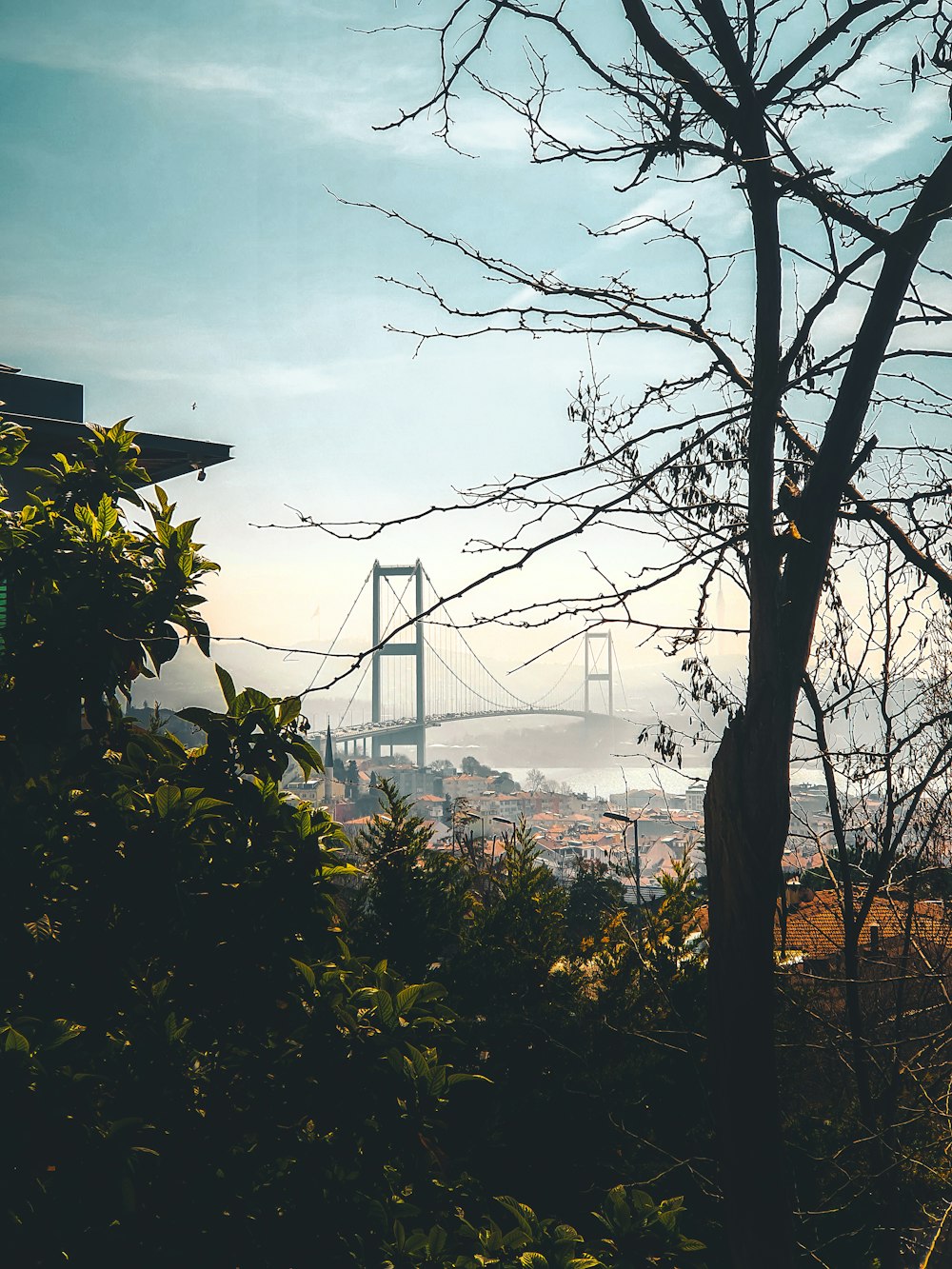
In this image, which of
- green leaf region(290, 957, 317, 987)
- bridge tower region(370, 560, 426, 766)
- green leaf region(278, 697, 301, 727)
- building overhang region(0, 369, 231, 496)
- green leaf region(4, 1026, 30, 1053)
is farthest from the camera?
bridge tower region(370, 560, 426, 766)

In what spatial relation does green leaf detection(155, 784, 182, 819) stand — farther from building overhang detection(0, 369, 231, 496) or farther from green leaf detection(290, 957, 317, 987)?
building overhang detection(0, 369, 231, 496)

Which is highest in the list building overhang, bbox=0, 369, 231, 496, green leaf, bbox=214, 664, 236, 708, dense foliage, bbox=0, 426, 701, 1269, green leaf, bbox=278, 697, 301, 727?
building overhang, bbox=0, 369, 231, 496

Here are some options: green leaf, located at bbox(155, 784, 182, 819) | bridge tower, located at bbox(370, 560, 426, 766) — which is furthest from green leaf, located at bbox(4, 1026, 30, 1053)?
bridge tower, located at bbox(370, 560, 426, 766)

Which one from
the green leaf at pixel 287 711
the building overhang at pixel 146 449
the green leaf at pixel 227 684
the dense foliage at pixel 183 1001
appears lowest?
the dense foliage at pixel 183 1001

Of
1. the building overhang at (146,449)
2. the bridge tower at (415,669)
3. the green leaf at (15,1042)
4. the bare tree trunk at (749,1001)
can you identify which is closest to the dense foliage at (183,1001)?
the green leaf at (15,1042)

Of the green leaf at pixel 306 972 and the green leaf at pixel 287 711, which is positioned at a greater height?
the green leaf at pixel 287 711

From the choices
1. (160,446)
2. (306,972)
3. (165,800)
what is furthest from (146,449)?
(306,972)

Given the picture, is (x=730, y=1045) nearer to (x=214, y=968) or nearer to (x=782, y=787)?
(x=782, y=787)

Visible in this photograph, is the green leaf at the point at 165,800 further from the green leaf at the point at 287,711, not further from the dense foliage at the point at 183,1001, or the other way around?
the green leaf at the point at 287,711

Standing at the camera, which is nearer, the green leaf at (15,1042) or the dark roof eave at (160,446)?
the green leaf at (15,1042)

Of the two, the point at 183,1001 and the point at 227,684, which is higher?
the point at 227,684

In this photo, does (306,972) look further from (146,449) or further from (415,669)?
(415,669)

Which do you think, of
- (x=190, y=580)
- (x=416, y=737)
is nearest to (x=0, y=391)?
(x=190, y=580)
